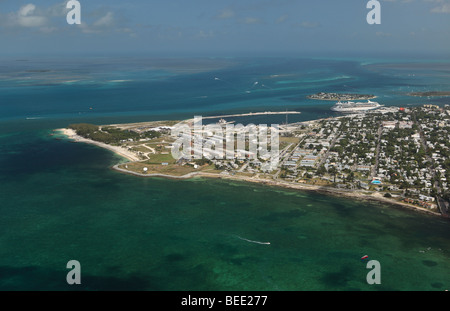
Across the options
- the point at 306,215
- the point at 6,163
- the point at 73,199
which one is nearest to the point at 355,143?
the point at 306,215

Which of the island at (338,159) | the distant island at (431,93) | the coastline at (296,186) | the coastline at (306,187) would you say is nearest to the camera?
the coastline at (306,187)

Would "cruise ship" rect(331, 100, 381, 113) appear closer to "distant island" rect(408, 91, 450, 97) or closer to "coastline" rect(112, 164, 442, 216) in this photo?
"distant island" rect(408, 91, 450, 97)

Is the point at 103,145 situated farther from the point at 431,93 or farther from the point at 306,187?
the point at 431,93

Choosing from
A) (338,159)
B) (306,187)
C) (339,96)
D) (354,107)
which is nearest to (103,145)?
(306,187)

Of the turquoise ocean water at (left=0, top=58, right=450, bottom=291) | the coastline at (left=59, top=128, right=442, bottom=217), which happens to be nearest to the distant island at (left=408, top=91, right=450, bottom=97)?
the coastline at (left=59, top=128, right=442, bottom=217)

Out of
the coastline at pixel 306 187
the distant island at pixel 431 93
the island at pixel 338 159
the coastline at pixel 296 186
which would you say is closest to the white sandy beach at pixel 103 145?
the coastline at pixel 296 186

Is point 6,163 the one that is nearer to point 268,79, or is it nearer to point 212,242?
point 212,242

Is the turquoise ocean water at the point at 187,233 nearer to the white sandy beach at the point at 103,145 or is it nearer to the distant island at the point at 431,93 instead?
the white sandy beach at the point at 103,145

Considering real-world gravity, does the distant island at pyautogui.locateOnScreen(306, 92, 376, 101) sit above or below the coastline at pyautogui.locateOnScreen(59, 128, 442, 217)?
above
